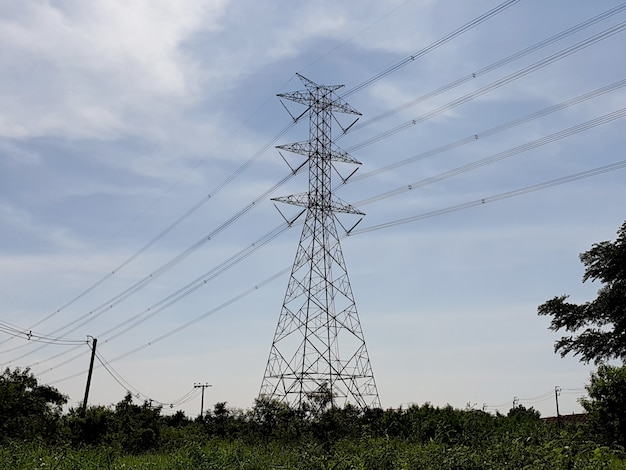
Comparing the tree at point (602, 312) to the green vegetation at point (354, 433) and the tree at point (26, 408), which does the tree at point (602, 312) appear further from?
the tree at point (26, 408)

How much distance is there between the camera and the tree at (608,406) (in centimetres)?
1476

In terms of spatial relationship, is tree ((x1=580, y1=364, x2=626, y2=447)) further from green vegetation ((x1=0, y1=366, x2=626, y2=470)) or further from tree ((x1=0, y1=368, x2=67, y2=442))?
tree ((x1=0, y1=368, x2=67, y2=442))

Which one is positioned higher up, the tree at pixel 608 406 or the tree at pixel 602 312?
the tree at pixel 602 312

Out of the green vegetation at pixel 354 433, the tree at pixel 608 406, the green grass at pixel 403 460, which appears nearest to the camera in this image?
the green grass at pixel 403 460

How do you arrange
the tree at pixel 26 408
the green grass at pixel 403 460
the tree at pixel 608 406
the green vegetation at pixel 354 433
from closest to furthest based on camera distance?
the green grass at pixel 403 460 → the green vegetation at pixel 354 433 → the tree at pixel 608 406 → the tree at pixel 26 408

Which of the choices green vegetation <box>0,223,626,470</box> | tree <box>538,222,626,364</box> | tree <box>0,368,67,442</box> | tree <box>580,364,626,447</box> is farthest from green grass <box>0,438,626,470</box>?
tree <box>538,222,626,364</box>

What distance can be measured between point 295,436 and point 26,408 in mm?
10037

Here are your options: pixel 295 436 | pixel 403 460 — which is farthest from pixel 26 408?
pixel 403 460

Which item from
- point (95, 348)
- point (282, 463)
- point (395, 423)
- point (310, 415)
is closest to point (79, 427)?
point (310, 415)

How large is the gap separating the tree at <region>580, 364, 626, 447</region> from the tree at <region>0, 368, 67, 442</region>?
60.0 feet

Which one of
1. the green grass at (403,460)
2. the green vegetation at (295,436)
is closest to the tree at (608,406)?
the green vegetation at (295,436)

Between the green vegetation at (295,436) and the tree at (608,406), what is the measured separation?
24 mm

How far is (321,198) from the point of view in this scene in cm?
3241

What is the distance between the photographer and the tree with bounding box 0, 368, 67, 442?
2177cm
